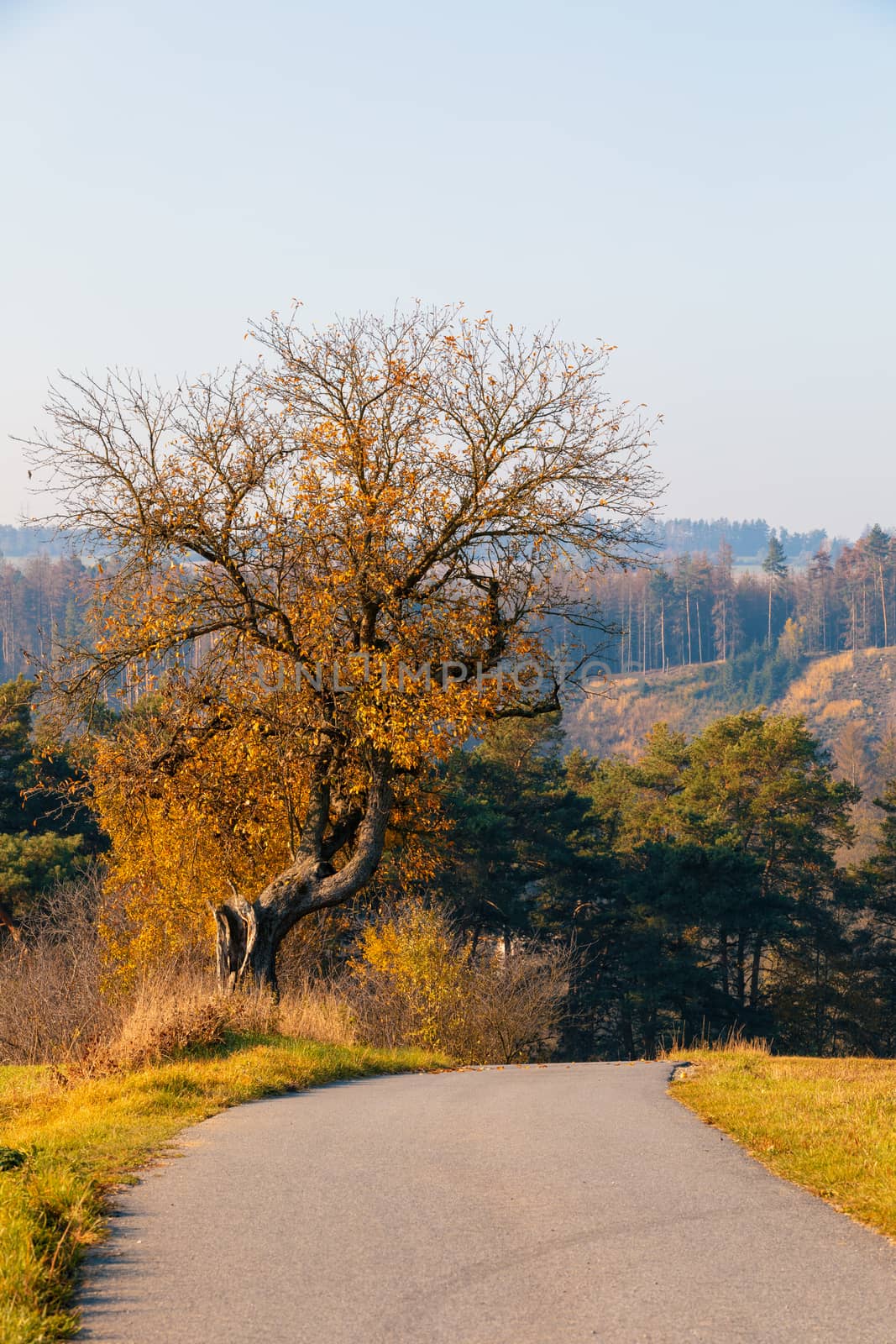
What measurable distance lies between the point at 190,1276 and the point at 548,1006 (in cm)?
1977

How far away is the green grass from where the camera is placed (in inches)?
194

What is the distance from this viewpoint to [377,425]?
1817cm

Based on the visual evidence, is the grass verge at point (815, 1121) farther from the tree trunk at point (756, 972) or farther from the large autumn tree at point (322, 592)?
the tree trunk at point (756, 972)

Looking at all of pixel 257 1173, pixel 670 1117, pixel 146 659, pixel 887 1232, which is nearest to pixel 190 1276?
pixel 257 1173

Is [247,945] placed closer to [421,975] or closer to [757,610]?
[421,975]

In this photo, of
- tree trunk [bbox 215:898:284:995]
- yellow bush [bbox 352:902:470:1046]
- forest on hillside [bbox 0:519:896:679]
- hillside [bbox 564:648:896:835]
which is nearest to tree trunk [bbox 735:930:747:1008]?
yellow bush [bbox 352:902:470:1046]

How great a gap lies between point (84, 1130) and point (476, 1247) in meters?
4.23

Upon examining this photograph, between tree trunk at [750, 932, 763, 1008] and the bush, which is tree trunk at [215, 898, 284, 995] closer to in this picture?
the bush

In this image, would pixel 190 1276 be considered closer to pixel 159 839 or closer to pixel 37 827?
pixel 159 839

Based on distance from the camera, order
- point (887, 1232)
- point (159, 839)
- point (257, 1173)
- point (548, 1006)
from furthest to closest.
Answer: point (548, 1006)
point (159, 839)
point (257, 1173)
point (887, 1232)

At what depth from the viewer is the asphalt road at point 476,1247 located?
4.81m

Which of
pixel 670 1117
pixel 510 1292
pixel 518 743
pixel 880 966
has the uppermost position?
pixel 518 743

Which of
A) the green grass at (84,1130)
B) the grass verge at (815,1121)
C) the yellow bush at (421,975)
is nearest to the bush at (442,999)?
the yellow bush at (421,975)

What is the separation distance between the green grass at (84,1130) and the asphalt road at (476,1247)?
0.67ft
